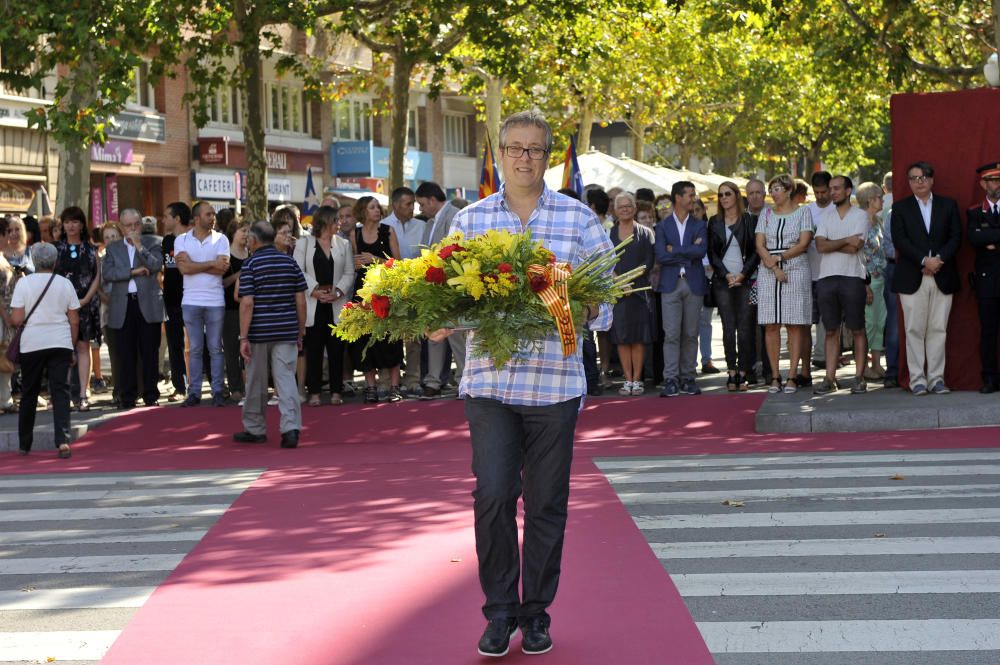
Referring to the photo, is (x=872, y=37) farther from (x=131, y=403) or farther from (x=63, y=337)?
(x=63, y=337)

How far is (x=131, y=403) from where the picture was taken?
15.9 metres

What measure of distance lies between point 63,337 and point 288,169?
3264 centimetres

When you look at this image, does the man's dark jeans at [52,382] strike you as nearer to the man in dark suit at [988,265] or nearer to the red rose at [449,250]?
the red rose at [449,250]

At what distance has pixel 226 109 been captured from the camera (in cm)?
4188

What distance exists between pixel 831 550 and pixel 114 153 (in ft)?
98.9

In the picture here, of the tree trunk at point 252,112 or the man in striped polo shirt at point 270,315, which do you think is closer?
the man in striped polo shirt at point 270,315

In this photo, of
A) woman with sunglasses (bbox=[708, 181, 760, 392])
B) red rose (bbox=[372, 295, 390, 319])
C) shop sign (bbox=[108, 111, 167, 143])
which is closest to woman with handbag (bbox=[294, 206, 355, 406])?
woman with sunglasses (bbox=[708, 181, 760, 392])

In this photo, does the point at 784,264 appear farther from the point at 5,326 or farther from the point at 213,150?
the point at 213,150

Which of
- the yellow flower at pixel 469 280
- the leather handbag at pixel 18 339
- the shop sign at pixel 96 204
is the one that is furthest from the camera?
the shop sign at pixel 96 204

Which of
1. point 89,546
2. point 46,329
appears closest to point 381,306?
point 89,546

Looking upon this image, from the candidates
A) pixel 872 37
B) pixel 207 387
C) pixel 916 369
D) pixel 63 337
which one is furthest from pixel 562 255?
pixel 872 37

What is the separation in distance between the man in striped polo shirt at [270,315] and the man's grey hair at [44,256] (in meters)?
1.63

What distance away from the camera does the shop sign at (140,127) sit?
3559cm

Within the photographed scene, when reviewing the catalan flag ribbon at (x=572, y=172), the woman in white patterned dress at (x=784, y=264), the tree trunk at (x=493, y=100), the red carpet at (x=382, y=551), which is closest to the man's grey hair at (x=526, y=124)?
the red carpet at (x=382, y=551)
